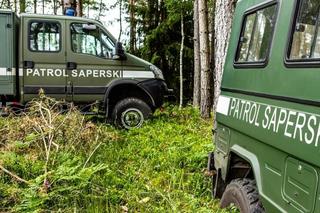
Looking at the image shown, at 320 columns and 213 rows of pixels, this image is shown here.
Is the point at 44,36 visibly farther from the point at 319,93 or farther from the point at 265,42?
the point at 319,93

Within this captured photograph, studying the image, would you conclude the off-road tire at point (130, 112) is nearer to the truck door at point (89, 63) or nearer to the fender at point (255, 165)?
the truck door at point (89, 63)

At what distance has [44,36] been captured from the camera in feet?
34.0

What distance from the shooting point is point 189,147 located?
7.46 meters

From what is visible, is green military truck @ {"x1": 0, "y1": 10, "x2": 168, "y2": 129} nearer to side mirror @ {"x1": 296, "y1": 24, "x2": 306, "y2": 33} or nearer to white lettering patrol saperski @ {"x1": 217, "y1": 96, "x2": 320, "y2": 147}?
white lettering patrol saperski @ {"x1": 217, "y1": 96, "x2": 320, "y2": 147}

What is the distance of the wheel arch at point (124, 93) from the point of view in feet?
34.7

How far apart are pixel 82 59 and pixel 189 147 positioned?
4058 mm

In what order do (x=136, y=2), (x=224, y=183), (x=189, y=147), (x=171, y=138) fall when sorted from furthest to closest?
(x=136, y=2) < (x=171, y=138) < (x=189, y=147) < (x=224, y=183)

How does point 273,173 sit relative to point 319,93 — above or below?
below

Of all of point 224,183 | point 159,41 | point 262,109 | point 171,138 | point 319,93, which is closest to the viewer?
point 319,93

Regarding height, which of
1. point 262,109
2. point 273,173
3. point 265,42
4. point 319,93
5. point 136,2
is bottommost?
point 273,173

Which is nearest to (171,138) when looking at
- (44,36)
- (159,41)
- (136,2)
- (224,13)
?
(224,13)

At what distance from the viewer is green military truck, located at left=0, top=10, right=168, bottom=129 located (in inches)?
400

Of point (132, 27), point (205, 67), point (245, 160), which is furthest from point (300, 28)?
point (132, 27)

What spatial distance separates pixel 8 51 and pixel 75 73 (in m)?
1.48
